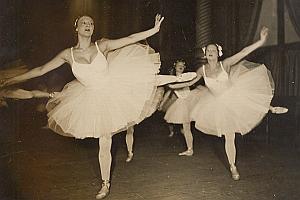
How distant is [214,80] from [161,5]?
30 centimetres

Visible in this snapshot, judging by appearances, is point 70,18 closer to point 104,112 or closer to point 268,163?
point 104,112

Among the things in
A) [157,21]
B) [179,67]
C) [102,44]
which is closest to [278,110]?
[179,67]

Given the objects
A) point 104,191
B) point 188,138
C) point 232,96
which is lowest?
point 104,191

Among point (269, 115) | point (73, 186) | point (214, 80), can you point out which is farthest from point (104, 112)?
point (269, 115)

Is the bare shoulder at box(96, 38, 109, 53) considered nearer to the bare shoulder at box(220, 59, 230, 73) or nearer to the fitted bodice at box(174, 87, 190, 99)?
the fitted bodice at box(174, 87, 190, 99)

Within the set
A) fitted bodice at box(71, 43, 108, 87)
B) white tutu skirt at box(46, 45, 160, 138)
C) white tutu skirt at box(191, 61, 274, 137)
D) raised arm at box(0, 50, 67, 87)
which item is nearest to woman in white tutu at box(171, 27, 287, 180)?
white tutu skirt at box(191, 61, 274, 137)

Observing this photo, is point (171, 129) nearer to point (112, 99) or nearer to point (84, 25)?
point (112, 99)

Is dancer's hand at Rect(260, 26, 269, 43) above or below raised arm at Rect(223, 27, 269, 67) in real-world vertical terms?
above

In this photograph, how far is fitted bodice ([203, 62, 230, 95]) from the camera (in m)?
1.29

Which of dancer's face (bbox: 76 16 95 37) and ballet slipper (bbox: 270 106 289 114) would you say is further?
ballet slipper (bbox: 270 106 289 114)

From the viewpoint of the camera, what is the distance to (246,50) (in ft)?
4.29

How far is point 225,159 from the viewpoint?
51.6 inches

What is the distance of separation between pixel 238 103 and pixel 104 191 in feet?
1.70

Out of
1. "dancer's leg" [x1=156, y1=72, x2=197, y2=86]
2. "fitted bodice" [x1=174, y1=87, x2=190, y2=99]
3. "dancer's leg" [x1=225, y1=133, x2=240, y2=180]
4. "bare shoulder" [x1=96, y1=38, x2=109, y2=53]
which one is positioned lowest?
"dancer's leg" [x1=225, y1=133, x2=240, y2=180]
